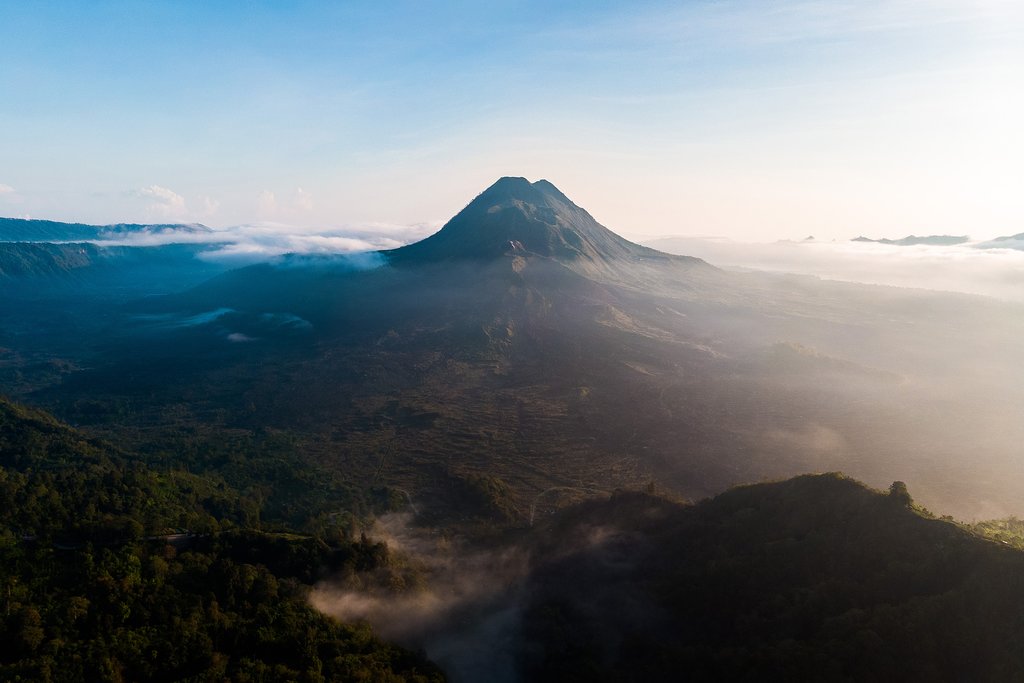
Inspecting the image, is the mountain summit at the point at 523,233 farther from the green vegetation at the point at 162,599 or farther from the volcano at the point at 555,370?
the green vegetation at the point at 162,599

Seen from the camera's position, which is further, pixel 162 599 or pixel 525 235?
pixel 525 235

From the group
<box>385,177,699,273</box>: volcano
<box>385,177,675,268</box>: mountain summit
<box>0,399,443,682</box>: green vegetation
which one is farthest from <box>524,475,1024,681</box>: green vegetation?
<box>385,177,675,268</box>: mountain summit

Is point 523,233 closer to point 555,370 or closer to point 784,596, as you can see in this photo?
point 555,370

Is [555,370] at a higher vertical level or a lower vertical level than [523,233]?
lower

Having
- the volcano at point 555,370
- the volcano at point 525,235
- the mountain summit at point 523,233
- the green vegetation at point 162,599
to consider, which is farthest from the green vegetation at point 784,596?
the mountain summit at point 523,233

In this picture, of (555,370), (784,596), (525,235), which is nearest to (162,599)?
(784,596)

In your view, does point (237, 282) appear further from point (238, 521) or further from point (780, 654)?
point (780, 654)
